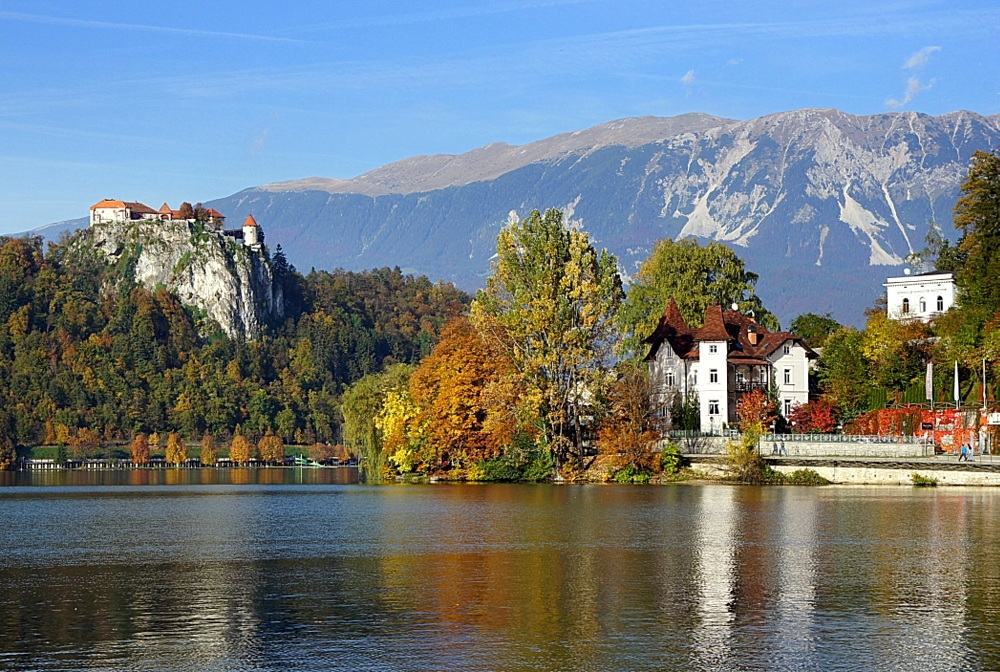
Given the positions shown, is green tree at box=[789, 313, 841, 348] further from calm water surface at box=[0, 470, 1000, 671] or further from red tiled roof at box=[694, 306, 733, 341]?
→ calm water surface at box=[0, 470, 1000, 671]

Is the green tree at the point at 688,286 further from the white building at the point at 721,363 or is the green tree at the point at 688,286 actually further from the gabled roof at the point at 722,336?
the white building at the point at 721,363

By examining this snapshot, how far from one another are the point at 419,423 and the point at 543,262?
502 inches

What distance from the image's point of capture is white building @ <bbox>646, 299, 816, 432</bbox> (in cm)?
9550

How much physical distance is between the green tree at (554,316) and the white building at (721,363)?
10548 millimetres

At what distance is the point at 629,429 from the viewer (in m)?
83.3

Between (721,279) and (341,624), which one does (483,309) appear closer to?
(721,279)

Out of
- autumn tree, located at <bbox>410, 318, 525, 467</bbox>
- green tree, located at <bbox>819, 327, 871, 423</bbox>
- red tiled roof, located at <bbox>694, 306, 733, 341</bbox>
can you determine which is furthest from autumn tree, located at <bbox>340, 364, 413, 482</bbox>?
green tree, located at <bbox>819, 327, 871, 423</bbox>

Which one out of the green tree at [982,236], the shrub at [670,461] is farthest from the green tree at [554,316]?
the green tree at [982,236]

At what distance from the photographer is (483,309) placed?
275 ft

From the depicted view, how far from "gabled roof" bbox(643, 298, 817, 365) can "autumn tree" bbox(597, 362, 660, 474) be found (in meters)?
13.0

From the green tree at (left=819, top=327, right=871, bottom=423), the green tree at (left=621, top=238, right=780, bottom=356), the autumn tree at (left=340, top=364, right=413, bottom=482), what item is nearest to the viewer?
the autumn tree at (left=340, top=364, right=413, bottom=482)

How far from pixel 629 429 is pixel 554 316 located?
8.08 metres

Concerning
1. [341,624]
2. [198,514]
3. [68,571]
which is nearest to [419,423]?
Answer: [198,514]

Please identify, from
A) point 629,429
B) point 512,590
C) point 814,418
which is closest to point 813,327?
point 814,418
